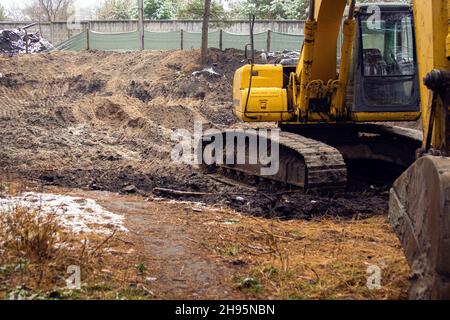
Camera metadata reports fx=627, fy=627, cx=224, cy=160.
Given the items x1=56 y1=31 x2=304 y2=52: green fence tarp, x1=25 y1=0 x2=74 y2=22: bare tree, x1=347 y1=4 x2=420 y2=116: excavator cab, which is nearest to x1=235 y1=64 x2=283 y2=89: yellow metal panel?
x1=347 y1=4 x2=420 y2=116: excavator cab

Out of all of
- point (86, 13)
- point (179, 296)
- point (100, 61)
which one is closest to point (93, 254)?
point (179, 296)

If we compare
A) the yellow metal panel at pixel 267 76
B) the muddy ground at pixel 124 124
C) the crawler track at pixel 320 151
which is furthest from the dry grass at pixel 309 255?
the yellow metal panel at pixel 267 76

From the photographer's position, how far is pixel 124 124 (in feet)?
50.8

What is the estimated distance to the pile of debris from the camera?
27.3 meters

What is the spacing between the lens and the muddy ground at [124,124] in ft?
26.2

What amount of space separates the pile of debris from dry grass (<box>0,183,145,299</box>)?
23837mm

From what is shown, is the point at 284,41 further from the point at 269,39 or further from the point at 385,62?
the point at 385,62

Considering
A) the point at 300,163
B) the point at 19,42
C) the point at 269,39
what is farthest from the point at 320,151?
the point at 19,42

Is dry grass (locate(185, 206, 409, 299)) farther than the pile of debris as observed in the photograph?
No

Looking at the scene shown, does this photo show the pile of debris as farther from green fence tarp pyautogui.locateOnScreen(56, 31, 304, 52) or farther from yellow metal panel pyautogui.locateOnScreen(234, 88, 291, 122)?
yellow metal panel pyautogui.locateOnScreen(234, 88, 291, 122)

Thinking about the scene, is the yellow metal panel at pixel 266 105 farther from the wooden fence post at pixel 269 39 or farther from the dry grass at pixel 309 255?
the wooden fence post at pixel 269 39

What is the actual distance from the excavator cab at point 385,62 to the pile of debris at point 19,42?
21856 millimetres

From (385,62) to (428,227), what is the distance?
523cm

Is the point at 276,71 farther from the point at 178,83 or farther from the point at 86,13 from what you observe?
the point at 86,13
